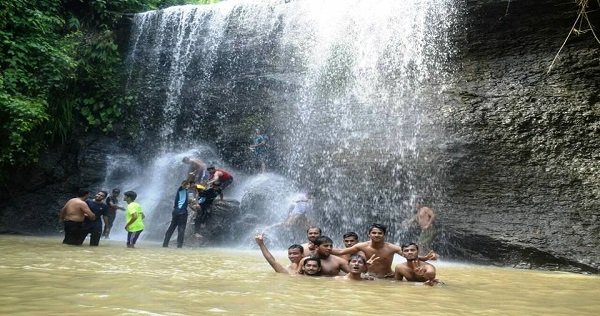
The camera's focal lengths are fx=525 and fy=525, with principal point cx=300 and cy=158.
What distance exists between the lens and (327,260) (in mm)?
6281

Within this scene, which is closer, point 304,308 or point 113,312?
point 113,312

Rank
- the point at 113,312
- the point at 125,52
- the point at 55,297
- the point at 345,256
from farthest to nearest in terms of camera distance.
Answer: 1. the point at 125,52
2. the point at 345,256
3. the point at 55,297
4. the point at 113,312

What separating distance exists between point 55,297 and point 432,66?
10.1m

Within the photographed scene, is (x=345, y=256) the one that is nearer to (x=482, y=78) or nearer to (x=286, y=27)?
(x=482, y=78)

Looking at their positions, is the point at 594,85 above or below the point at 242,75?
below

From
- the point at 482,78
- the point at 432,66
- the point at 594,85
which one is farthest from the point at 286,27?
the point at 594,85

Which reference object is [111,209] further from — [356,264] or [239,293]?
[239,293]

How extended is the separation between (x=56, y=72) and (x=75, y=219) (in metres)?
6.17

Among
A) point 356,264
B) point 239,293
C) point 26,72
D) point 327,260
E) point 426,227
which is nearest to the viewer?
point 239,293

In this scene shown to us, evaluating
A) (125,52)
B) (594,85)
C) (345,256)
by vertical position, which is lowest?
(345,256)

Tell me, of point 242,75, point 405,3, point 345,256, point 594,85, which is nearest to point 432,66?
point 405,3

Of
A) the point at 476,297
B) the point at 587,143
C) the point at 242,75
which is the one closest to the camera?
the point at 476,297

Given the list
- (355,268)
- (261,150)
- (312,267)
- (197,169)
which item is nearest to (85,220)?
(197,169)

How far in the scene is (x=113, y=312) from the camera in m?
3.22
